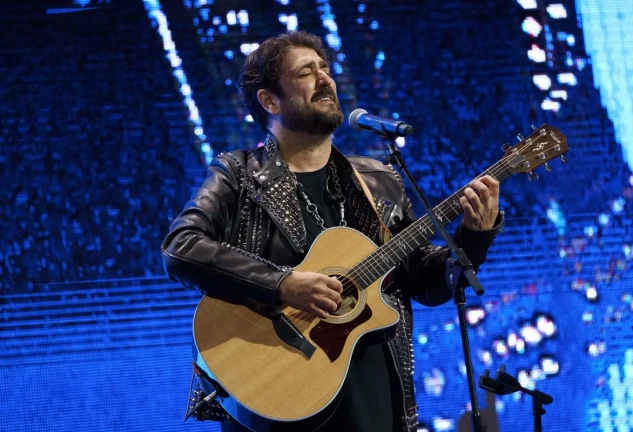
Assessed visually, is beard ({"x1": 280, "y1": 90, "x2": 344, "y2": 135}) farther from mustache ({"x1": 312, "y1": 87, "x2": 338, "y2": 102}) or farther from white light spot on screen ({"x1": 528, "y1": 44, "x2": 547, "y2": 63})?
white light spot on screen ({"x1": 528, "y1": 44, "x2": 547, "y2": 63})

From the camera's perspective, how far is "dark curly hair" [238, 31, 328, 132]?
313cm

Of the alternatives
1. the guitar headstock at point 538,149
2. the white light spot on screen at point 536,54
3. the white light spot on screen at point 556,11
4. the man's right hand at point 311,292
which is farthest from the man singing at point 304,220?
the white light spot on screen at point 556,11

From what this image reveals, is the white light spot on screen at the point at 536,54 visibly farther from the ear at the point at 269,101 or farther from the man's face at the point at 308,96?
the ear at the point at 269,101

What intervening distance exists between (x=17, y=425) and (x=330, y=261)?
2.13m

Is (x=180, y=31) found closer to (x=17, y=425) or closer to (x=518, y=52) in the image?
(x=518, y=52)

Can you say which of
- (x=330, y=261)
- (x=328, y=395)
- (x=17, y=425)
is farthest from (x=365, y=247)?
(x=17, y=425)

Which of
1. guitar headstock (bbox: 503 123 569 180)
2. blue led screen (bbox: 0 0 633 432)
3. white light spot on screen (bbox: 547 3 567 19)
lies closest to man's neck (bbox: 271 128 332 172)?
guitar headstock (bbox: 503 123 569 180)

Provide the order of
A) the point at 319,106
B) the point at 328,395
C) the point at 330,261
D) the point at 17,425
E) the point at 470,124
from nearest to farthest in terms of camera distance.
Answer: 1. the point at 328,395
2. the point at 330,261
3. the point at 319,106
4. the point at 17,425
5. the point at 470,124

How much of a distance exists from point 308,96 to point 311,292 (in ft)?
2.72

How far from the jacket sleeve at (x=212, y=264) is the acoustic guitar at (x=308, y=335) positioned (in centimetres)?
7

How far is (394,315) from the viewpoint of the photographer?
259 centimetres

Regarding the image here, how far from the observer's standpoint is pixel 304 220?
2816mm

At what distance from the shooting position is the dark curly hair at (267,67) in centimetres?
313

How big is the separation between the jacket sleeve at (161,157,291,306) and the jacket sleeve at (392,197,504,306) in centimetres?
50
